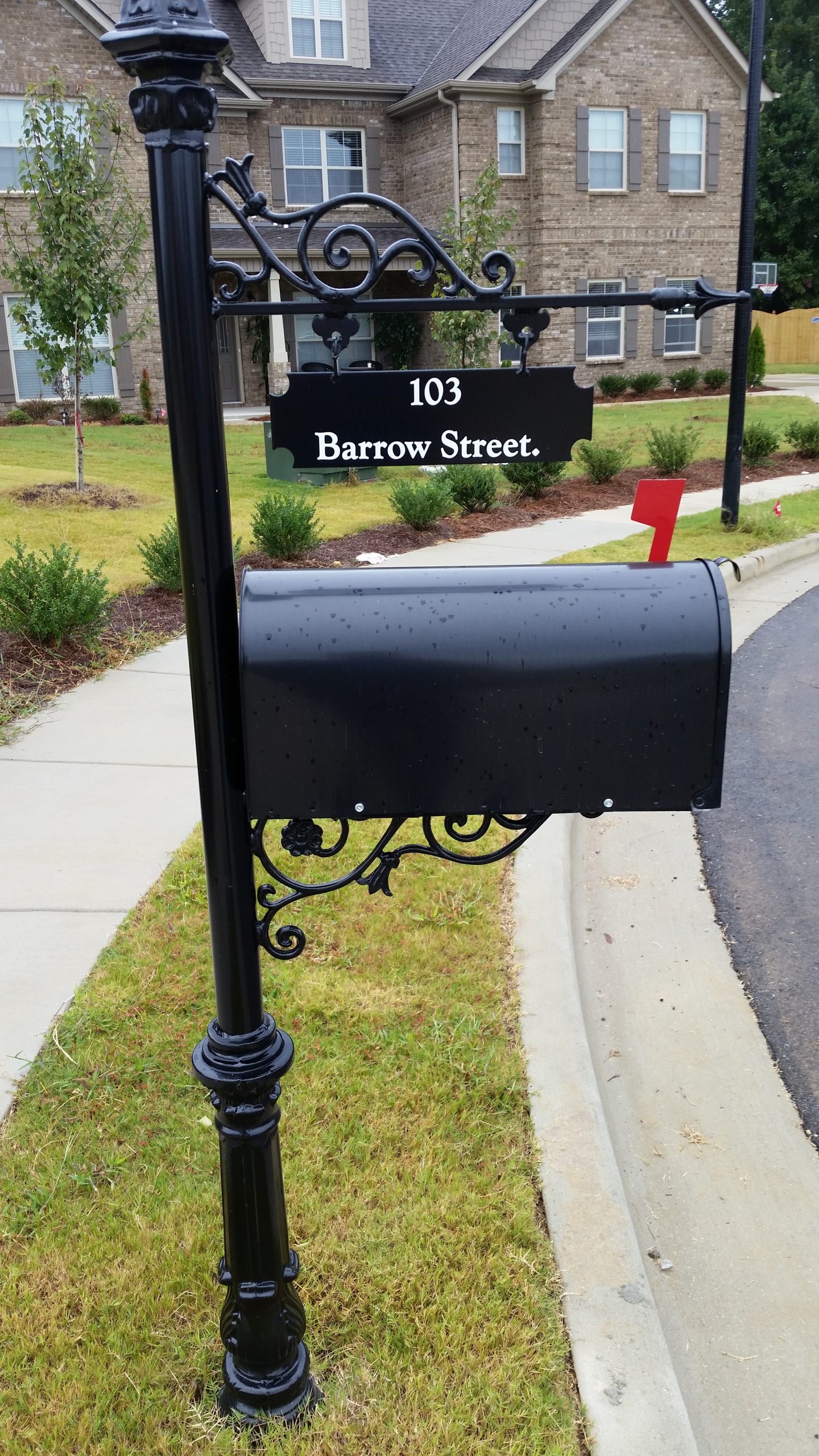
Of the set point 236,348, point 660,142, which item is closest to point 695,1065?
point 236,348

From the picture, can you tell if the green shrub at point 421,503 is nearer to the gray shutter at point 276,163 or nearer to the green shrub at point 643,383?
the gray shutter at point 276,163

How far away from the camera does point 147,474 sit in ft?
53.9

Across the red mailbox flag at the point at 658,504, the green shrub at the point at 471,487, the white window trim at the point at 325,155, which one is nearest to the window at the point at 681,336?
the white window trim at the point at 325,155

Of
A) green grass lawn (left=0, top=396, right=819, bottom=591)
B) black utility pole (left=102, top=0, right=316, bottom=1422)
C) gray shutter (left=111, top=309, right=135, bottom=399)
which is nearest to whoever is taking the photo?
black utility pole (left=102, top=0, right=316, bottom=1422)

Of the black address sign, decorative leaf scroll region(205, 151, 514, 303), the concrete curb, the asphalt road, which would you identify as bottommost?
the asphalt road

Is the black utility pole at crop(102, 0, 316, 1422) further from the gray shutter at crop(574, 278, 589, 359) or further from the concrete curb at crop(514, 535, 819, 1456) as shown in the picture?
the gray shutter at crop(574, 278, 589, 359)

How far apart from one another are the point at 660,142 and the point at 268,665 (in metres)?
28.7

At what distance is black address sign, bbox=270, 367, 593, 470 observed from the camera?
6.66 ft

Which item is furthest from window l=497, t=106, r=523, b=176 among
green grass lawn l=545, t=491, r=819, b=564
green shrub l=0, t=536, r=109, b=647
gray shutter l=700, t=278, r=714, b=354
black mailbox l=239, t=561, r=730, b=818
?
black mailbox l=239, t=561, r=730, b=818

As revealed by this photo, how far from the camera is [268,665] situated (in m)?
1.99

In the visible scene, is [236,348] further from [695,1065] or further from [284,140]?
[695,1065]

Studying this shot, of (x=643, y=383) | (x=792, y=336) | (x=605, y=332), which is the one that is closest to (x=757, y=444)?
(x=643, y=383)

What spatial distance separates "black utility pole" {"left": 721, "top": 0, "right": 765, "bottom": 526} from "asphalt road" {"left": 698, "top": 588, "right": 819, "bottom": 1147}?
3.44 meters

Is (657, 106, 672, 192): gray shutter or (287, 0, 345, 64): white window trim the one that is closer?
(287, 0, 345, 64): white window trim
